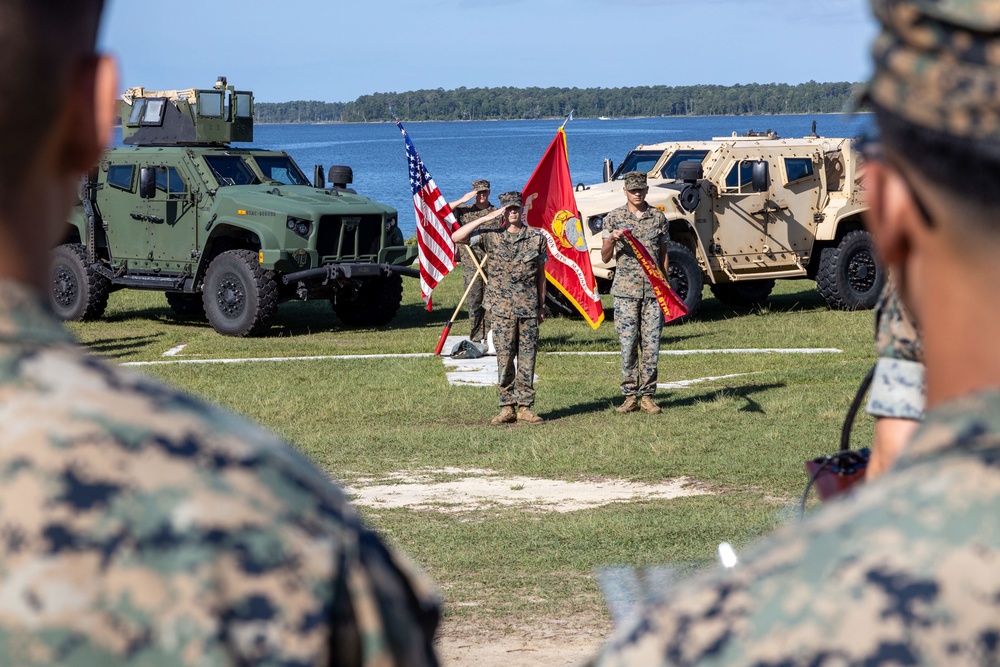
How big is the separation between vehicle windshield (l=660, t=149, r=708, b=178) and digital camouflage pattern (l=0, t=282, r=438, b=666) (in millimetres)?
16560

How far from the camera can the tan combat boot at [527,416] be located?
1048cm

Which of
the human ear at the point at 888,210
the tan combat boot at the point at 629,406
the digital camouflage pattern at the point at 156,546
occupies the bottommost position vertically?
the tan combat boot at the point at 629,406

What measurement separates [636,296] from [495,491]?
3.16 metres

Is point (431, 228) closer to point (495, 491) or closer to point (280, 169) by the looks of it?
point (280, 169)

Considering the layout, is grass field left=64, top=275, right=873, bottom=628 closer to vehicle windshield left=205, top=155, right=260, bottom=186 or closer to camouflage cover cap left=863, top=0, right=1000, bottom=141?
vehicle windshield left=205, top=155, right=260, bottom=186

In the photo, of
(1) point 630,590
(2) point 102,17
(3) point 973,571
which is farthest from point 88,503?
(1) point 630,590

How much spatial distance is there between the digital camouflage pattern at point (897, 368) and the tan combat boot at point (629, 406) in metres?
8.18

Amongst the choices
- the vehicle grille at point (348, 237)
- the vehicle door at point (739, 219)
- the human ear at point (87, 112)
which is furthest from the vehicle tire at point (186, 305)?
the human ear at point (87, 112)

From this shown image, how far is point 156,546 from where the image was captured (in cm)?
105

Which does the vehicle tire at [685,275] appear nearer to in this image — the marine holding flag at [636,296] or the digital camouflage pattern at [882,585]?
the marine holding flag at [636,296]

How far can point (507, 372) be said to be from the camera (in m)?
10.6

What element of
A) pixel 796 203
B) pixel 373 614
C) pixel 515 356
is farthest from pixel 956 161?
pixel 796 203

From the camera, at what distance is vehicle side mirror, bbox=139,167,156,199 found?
53.7 ft

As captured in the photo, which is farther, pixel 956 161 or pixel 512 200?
pixel 512 200
